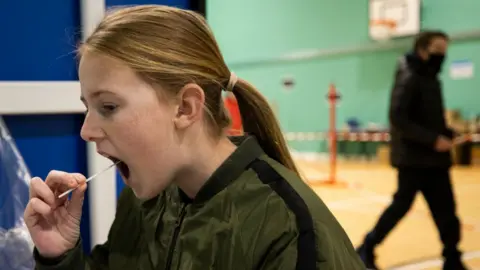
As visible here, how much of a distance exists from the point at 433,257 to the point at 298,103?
21.8 ft

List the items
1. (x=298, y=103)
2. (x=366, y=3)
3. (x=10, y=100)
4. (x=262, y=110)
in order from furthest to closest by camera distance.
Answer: (x=298, y=103), (x=366, y=3), (x=10, y=100), (x=262, y=110)

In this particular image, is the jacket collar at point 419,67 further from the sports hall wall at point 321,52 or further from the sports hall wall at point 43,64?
the sports hall wall at point 321,52

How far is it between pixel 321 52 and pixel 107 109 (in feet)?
27.5

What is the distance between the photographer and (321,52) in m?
9.00

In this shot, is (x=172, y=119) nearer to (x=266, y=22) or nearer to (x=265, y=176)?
(x=265, y=176)

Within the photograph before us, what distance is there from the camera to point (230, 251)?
850mm

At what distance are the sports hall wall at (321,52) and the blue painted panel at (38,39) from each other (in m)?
6.66

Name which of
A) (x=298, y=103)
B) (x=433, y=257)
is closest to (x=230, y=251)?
(x=433, y=257)

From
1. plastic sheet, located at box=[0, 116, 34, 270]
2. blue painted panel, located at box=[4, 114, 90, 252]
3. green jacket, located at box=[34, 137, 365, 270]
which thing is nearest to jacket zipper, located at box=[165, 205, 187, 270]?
→ green jacket, located at box=[34, 137, 365, 270]

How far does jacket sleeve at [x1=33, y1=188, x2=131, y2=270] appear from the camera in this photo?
3.19 feet

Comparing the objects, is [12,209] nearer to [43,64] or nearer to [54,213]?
[54,213]

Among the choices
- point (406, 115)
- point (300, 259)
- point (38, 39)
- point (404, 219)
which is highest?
point (38, 39)

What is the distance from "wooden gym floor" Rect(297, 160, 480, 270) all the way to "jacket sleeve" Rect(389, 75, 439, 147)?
0.51 metres

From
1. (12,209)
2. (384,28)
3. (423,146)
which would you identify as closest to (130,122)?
(12,209)
